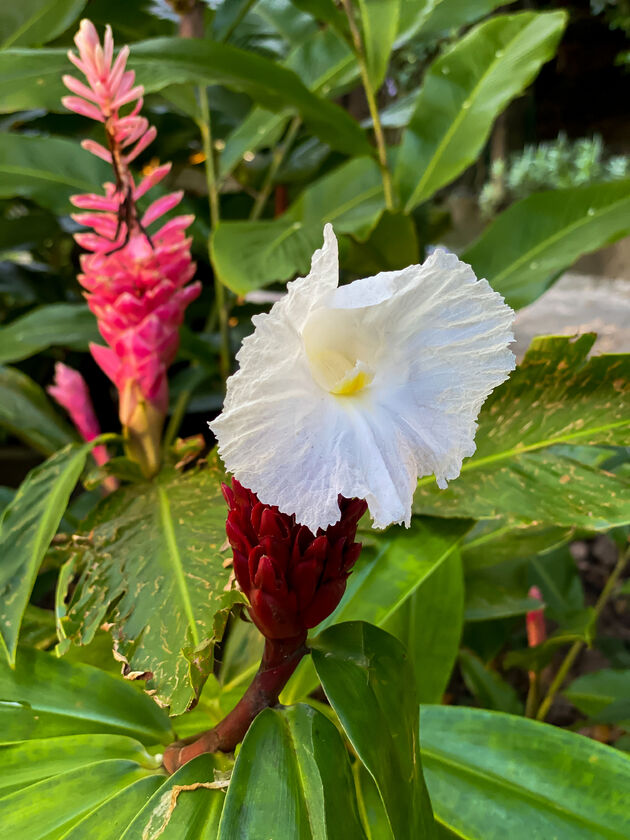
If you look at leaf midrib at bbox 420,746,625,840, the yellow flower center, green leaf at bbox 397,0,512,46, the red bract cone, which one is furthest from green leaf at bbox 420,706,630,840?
green leaf at bbox 397,0,512,46

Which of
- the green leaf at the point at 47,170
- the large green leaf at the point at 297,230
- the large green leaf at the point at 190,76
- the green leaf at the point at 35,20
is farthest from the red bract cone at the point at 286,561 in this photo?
the green leaf at the point at 35,20

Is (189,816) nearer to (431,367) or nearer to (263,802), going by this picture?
(263,802)

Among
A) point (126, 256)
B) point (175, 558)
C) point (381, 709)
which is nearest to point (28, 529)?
point (175, 558)

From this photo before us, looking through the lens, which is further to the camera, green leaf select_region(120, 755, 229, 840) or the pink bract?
the pink bract

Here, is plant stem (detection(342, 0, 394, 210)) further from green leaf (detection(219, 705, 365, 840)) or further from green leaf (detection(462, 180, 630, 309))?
green leaf (detection(219, 705, 365, 840))

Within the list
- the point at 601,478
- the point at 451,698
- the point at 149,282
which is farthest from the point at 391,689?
the point at 451,698

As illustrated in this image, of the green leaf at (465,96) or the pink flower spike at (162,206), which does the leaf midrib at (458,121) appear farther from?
the pink flower spike at (162,206)

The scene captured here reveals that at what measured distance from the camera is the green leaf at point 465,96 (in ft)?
2.86

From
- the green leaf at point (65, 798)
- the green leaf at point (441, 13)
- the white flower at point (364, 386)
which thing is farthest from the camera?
the green leaf at point (441, 13)

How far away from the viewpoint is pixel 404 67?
11.9 feet

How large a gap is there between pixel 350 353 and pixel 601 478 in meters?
0.36

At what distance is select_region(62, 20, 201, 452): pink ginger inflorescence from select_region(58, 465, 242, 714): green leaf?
14cm

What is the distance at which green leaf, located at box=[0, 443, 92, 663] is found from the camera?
53 cm

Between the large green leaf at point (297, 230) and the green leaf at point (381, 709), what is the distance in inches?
16.6
